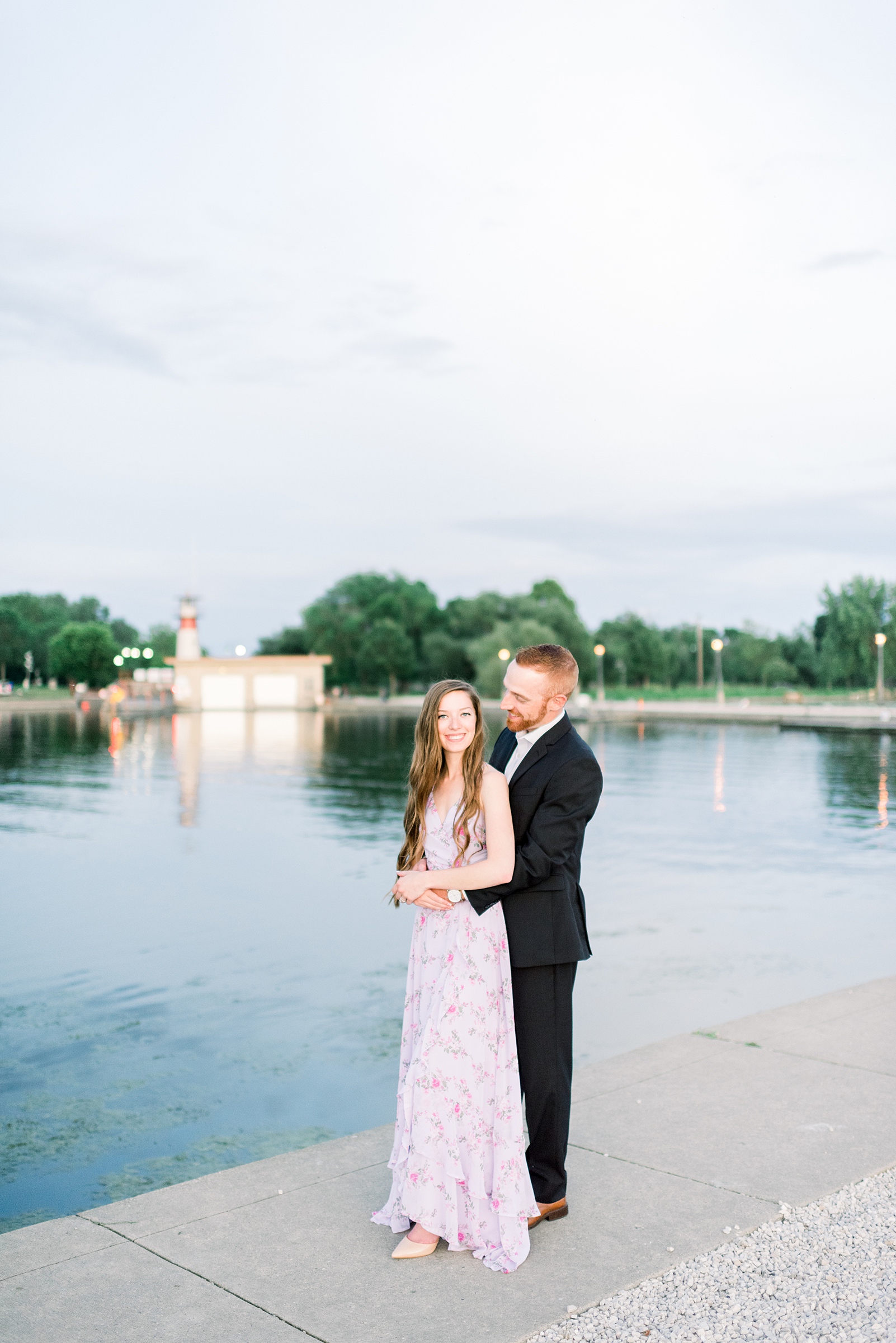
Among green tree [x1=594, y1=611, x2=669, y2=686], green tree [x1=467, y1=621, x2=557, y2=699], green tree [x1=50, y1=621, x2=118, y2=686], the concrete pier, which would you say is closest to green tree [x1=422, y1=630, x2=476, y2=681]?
green tree [x1=467, y1=621, x2=557, y2=699]

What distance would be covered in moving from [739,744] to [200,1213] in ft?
118

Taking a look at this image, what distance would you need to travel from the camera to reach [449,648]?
97.5m

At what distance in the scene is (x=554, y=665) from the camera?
3.78m

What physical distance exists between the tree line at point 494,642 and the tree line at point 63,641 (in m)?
0.22

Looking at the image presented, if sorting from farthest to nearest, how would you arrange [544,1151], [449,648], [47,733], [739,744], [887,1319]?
[449,648] → [47,733] → [739,744] → [544,1151] → [887,1319]

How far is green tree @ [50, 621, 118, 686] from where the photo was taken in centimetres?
11744

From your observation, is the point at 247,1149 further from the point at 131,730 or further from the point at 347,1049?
the point at 131,730

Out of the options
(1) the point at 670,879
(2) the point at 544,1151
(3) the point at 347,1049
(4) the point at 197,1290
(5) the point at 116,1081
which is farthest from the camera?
(1) the point at 670,879

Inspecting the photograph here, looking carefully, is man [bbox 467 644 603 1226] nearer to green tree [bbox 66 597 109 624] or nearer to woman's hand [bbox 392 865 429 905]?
woman's hand [bbox 392 865 429 905]

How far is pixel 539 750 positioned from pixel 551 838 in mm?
306

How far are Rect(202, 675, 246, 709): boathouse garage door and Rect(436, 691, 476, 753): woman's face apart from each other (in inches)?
3115

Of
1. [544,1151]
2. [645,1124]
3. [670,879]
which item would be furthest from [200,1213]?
[670,879]

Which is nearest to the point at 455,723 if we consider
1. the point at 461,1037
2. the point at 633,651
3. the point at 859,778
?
the point at 461,1037

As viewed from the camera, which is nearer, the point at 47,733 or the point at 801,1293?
the point at 801,1293
